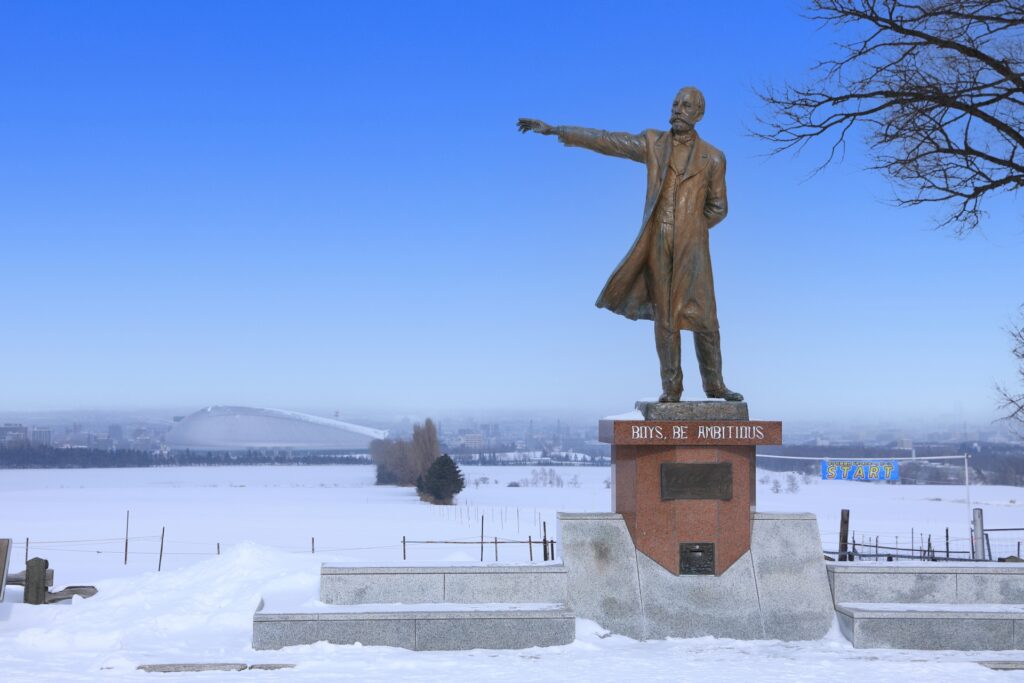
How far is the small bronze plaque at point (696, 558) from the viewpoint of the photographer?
10.1 m

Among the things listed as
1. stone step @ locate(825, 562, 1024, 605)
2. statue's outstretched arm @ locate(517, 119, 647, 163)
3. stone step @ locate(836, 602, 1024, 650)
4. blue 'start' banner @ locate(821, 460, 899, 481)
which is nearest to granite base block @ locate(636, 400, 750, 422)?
stone step @ locate(825, 562, 1024, 605)

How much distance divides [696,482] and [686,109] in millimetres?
3928

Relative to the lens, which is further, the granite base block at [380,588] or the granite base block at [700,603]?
the granite base block at [380,588]

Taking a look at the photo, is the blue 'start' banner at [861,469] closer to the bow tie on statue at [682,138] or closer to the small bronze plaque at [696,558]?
the small bronze plaque at [696,558]

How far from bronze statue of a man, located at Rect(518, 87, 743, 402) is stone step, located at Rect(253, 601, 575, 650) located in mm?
2779

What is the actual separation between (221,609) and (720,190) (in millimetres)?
6910

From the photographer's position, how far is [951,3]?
11555 mm

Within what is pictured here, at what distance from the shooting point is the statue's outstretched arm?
10836 mm

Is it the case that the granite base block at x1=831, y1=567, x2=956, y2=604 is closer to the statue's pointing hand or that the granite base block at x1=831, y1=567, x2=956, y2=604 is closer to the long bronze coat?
the long bronze coat

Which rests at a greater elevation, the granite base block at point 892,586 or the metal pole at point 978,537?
the granite base block at point 892,586

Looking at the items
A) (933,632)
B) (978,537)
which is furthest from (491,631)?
(978,537)

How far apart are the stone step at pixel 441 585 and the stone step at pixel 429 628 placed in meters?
0.72

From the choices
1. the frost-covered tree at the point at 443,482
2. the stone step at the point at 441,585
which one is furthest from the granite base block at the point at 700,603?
the frost-covered tree at the point at 443,482

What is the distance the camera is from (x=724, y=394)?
10648mm
